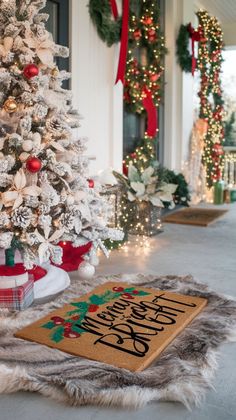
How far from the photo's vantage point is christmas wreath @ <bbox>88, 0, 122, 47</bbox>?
3610mm

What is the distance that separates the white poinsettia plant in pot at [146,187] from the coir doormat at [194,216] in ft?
3.47

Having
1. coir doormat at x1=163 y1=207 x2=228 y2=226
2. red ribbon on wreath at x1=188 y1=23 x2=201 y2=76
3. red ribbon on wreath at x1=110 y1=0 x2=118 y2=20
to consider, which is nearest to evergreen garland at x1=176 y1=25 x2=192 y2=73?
red ribbon on wreath at x1=188 y1=23 x2=201 y2=76

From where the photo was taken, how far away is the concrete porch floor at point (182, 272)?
1334 millimetres

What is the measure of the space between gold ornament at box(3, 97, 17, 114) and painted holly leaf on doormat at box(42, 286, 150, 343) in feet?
3.17

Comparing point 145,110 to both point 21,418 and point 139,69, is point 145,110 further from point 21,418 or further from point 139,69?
point 21,418

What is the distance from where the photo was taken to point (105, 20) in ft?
12.1

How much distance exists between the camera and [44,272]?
8.06ft

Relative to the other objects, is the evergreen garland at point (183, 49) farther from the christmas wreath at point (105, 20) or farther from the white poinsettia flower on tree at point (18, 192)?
the white poinsettia flower on tree at point (18, 192)

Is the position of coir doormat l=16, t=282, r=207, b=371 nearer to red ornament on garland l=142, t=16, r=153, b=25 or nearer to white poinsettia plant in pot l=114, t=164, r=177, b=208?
white poinsettia plant in pot l=114, t=164, r=177, b=208

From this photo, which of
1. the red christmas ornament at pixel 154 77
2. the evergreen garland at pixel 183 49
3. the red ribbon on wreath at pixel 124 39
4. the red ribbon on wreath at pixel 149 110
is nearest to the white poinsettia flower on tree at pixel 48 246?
the red ribbon on wreath at pixel 124 39

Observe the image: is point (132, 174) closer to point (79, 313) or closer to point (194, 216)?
point (194, 216)

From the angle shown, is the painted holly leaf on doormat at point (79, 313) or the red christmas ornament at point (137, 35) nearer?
the painted holly leaf on doormat at point (79, 313)

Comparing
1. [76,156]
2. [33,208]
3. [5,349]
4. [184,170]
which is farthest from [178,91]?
[5,349]

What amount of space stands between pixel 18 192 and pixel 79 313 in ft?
2.01
